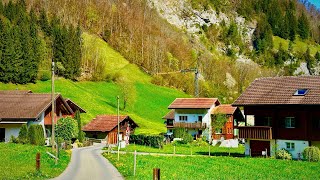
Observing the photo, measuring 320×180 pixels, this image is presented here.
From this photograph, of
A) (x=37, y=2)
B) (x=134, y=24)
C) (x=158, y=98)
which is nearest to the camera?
(x=158, y=98)

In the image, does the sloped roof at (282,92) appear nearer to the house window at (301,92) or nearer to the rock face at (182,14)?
the house window at (301,92)

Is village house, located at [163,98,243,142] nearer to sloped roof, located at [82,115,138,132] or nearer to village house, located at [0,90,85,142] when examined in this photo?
sloped roof, located at [82,115,138,132]

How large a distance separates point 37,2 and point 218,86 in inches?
2341

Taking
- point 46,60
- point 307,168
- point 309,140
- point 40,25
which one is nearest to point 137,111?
point 46,60

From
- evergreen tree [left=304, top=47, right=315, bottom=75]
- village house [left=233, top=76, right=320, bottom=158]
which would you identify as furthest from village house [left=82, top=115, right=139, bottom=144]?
evergreen tree [left=304, top=47, right=315, bottom=75]

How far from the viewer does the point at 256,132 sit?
44.8m

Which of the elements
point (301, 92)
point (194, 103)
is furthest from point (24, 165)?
point (194, 103)

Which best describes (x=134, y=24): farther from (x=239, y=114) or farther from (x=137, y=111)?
(x=239, y=114)

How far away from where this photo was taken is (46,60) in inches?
3713

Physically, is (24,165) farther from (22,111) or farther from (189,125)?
(189,125)

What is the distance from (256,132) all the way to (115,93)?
54331 millimetres

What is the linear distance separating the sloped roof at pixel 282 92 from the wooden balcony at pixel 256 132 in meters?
2.48

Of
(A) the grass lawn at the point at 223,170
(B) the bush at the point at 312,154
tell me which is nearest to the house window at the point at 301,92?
(B) the bush at the point at 312,154

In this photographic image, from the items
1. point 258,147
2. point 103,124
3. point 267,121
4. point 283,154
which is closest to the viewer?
point 283,154
